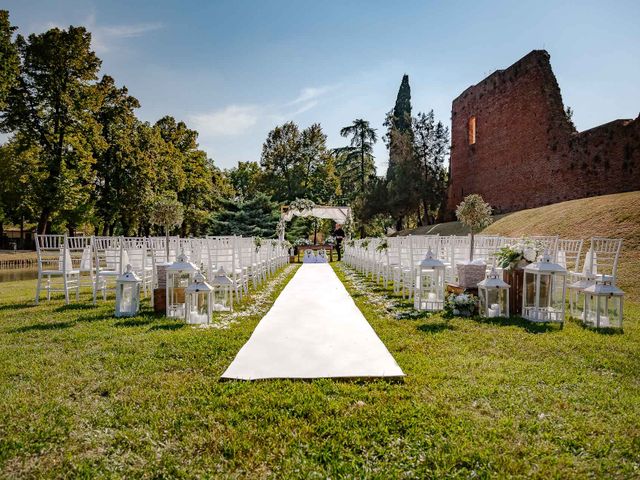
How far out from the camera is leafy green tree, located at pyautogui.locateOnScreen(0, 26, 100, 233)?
19031mm

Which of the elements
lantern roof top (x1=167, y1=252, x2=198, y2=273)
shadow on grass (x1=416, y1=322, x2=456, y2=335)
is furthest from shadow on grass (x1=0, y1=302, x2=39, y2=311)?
shadow on grass (x1=416, y1=322, x2=456, y2=335)

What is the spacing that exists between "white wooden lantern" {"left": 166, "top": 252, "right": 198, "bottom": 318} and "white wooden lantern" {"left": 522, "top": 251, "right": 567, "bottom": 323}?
4.74m

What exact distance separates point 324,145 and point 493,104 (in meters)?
20.9

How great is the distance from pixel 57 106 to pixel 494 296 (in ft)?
72.1

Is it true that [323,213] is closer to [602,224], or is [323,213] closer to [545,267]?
[602,224]

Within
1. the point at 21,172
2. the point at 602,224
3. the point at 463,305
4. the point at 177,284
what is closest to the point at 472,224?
the point at 463,305

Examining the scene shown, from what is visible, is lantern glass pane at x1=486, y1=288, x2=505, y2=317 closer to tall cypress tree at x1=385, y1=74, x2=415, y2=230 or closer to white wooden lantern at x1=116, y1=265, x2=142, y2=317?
white wooden lantern at x1=116, y1=265, x2=142, y2=317

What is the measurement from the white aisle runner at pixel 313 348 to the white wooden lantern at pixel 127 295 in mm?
1986

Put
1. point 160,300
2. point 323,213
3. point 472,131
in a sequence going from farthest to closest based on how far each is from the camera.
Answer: point 323,213, point 472,131, point 160,300

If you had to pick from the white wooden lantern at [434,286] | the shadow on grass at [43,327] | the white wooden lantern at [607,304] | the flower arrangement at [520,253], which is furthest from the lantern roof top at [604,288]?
the shadow on grass at [43,327]

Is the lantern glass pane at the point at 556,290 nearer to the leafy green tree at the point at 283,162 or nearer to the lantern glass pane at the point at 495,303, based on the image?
the lantern glass pane at the point at 495,303

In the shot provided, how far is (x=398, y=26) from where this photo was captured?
350 inches

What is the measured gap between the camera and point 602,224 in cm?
1229

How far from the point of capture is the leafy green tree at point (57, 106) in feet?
62.4
